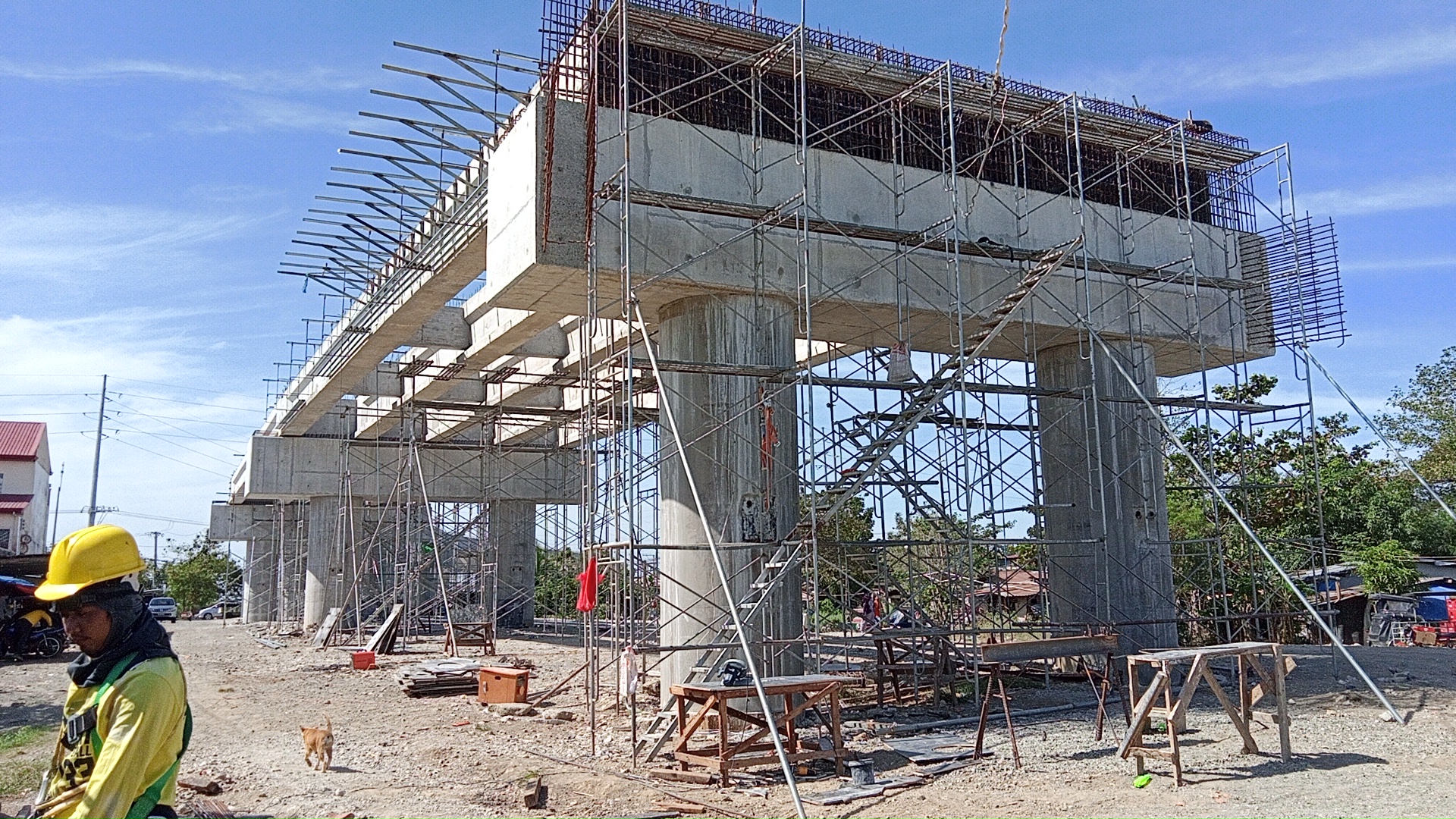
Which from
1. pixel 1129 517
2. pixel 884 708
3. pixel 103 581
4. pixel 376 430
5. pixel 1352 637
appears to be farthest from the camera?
pixel 376 430

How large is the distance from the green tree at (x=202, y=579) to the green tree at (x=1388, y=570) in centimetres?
5541

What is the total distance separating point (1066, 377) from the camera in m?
18.7

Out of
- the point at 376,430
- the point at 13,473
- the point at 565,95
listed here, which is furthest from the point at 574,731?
the point at 13,473

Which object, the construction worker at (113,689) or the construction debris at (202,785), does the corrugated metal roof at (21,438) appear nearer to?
the construction debris at (202,785)

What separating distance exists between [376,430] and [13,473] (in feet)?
134

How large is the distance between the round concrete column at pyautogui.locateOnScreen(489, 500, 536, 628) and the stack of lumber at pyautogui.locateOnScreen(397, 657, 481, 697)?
45.6 feet

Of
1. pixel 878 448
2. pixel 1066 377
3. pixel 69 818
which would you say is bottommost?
pixel 69 818

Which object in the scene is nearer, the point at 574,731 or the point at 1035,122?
the point at 574,731

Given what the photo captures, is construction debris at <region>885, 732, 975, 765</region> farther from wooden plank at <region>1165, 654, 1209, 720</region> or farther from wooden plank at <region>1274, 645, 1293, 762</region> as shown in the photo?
wooden plank at <region>1274, 645, 1293, 762</region>

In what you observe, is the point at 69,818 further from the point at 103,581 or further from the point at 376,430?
the point at 376,430

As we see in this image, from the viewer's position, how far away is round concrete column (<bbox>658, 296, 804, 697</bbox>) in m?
14.3

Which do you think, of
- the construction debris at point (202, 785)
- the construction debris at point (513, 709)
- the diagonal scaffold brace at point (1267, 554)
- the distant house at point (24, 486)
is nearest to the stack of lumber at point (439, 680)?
the construction debris at point (513, 709)

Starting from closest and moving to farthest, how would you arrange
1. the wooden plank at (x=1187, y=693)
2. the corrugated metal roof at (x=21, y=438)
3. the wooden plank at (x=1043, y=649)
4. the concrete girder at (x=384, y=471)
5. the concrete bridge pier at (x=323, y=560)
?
the wooden plank at (x=1187, y=693) → the wooden plank at (x=1043, y=649) → the concrete girder at (x=384, y=471) → the concrete bridge pier at (x=323, y=560) → the corrugated metal roof at (x=21, y=438)

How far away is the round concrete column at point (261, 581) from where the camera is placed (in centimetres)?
4306
